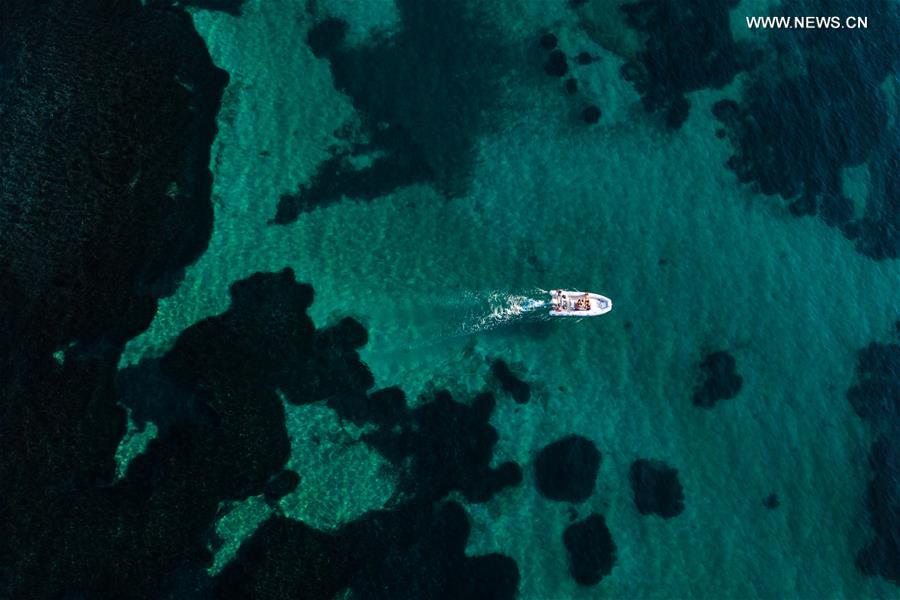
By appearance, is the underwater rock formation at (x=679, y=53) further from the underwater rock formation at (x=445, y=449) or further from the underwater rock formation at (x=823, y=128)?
the underwater rock formation at (x=445, y=449)

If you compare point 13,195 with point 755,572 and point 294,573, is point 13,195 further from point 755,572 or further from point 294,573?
point 755,572

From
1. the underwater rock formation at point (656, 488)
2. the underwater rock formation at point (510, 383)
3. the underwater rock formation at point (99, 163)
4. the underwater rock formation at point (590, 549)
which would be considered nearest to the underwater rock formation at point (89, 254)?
the underwater rock formation at point (99, 163)

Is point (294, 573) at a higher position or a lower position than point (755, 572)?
higher

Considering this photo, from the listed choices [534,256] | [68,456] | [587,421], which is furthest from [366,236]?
[68,456]

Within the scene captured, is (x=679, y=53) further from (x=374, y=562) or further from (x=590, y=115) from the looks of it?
(x=374, y=562)

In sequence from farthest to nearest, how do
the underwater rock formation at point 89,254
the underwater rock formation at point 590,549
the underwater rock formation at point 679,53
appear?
1. the underwater rock formation at point 679,53
2. the underwater rock formation at point 590,549
3. the underwater rock formation at point 89,254

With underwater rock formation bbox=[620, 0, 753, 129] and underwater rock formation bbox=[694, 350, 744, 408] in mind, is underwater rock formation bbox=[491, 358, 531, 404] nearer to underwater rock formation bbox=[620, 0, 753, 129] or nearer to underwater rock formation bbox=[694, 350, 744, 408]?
underwater rock formation bbox=[694, 350, 744, 408]
